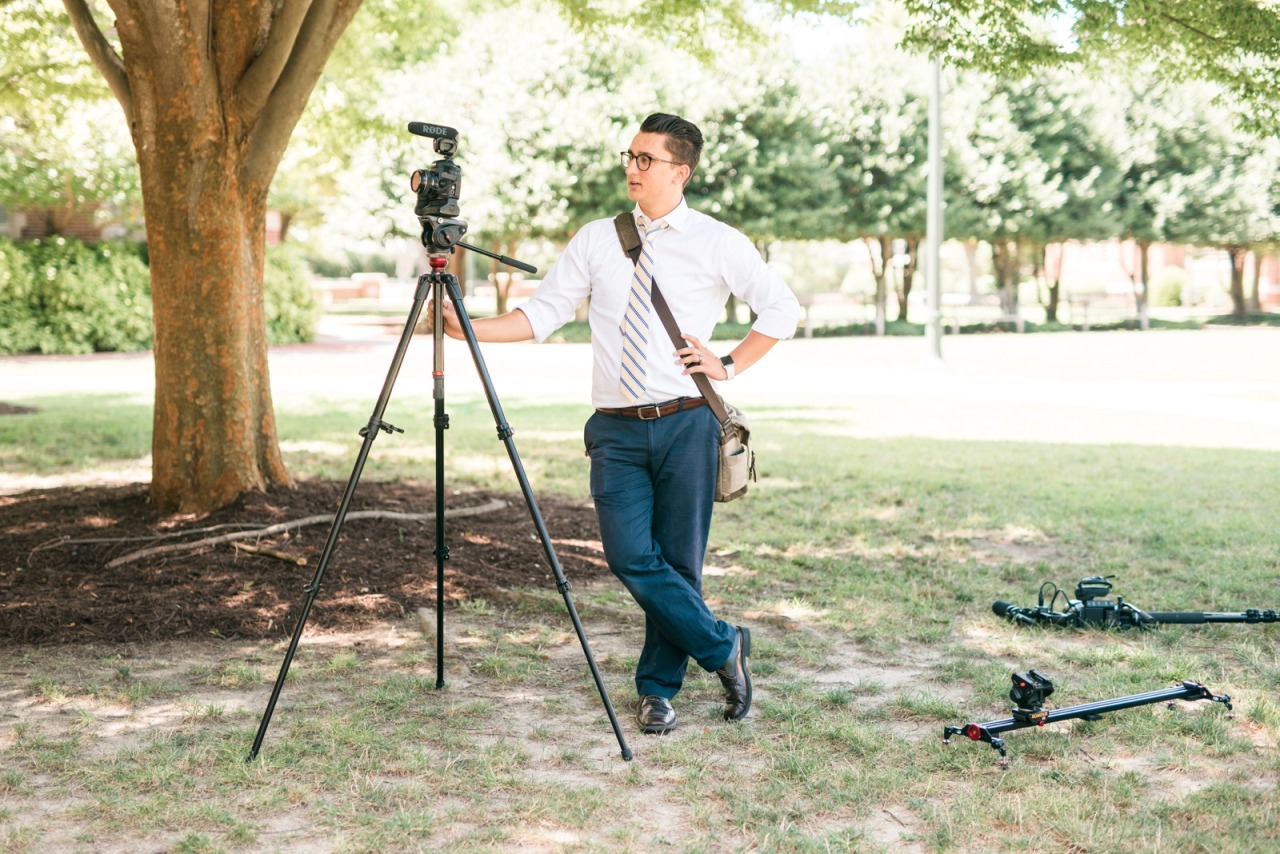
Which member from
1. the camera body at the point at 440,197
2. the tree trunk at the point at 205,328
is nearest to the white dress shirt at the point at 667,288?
the camera body at the point at 440,197

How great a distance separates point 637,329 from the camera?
4574 mm

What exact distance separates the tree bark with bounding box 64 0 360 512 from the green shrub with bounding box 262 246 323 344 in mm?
19114

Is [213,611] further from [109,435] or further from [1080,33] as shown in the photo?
[109,435]

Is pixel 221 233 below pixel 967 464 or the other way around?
the other way around

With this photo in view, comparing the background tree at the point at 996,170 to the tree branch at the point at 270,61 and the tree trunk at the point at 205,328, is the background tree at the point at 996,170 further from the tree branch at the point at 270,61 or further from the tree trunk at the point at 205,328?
the tree trunk at the point at 205,328

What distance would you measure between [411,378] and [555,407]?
14.2 ft

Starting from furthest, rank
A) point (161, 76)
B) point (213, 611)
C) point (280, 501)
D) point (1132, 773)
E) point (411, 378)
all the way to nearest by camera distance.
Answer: point (411, 378), point (280, 501), point (161, 76), point (213, 611), point (1132, 773)

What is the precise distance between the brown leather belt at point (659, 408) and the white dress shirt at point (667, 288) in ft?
0.07

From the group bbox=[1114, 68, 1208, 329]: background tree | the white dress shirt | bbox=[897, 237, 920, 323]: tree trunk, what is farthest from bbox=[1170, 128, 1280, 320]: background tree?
the white dress shirt

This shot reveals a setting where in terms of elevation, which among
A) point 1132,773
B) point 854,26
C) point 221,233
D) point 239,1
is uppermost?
point 854,26

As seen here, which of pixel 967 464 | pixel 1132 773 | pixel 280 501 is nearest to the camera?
pixel 1132 773

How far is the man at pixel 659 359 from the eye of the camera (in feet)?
15.0

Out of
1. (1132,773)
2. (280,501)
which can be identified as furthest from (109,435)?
(1132,773)

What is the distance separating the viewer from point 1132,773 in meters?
4.18
